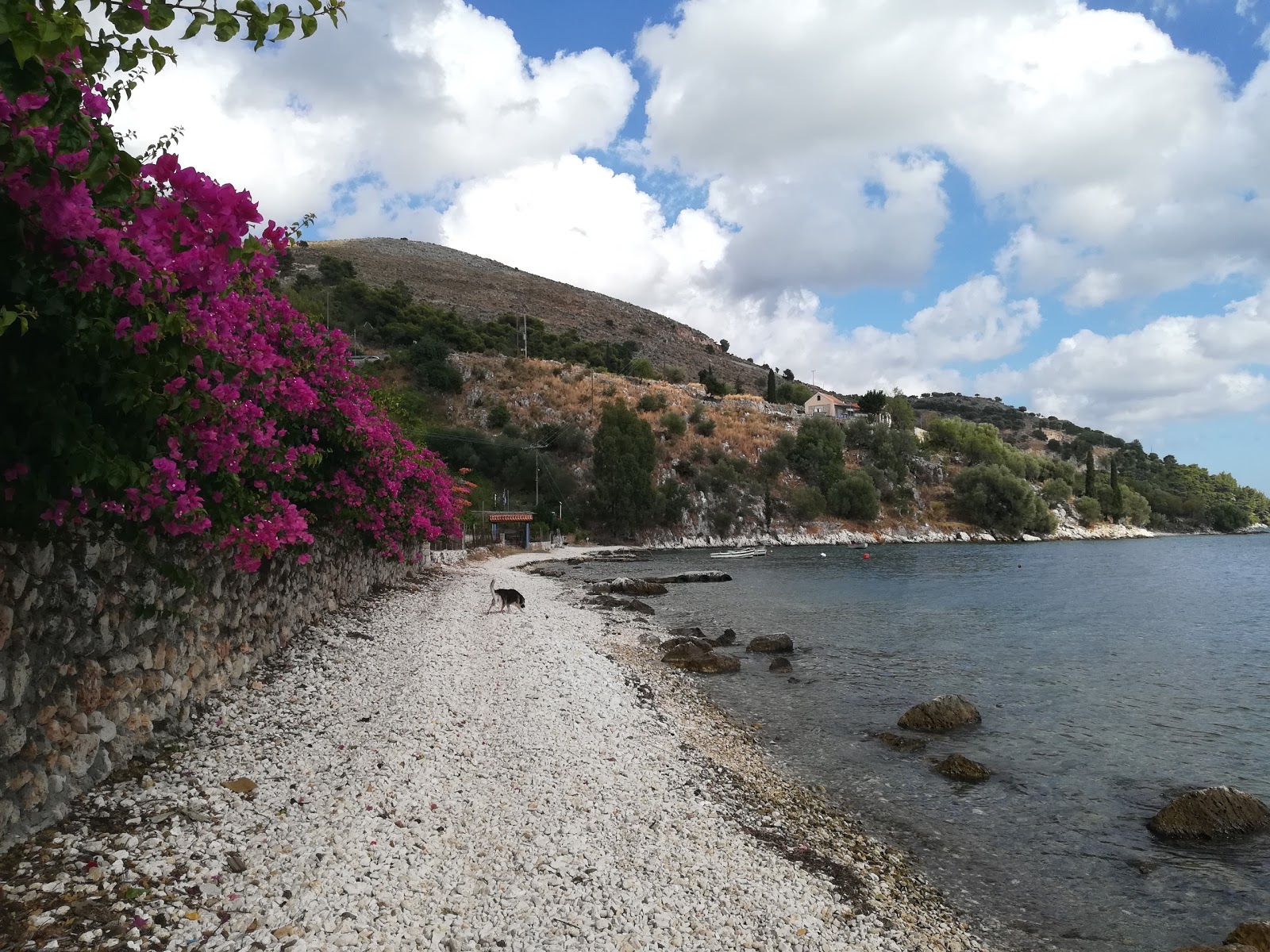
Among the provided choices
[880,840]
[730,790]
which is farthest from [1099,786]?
[730,790]

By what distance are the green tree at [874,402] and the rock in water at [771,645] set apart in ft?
337

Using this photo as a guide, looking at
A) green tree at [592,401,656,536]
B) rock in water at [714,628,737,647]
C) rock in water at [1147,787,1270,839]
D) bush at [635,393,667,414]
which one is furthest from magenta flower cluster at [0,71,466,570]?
bush at [635,393,667,414]

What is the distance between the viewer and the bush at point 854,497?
90750mm

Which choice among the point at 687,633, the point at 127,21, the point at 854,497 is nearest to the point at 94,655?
the point at 127,21

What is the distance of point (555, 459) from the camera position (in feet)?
259

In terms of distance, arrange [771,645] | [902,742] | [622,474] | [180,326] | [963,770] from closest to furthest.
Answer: [180,326] < [963,770] < [902,742] < [771,645] < [622,474]

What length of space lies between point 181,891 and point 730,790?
6541 millimetres

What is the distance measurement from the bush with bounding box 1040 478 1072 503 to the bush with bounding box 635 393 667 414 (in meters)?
53.6

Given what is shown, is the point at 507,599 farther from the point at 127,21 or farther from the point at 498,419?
the point at 498,419

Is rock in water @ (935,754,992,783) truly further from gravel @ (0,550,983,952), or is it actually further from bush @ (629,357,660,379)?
bush @ (629,357,660,379)

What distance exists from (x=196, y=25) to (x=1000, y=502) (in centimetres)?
10532

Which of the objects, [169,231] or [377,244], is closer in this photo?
[169,231]

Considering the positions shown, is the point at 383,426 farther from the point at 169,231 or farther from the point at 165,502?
the point at 169,231

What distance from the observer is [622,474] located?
76562 millimetres
